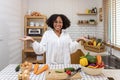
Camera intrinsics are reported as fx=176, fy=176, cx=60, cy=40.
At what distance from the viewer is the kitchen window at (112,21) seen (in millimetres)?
2981

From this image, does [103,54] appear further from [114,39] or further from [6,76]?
[6,76]

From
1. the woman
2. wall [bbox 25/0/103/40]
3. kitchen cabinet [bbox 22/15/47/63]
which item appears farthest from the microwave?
the woman

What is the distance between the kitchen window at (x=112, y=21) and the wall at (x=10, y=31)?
1.87m

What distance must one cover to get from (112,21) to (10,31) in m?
1.91

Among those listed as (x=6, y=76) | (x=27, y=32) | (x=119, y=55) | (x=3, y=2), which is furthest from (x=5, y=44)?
(x=119, y=55)

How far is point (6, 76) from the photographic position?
1.42 meters

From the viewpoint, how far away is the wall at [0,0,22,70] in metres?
2.90

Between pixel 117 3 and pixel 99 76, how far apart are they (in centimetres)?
191

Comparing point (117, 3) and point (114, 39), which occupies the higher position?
point (117, 3)

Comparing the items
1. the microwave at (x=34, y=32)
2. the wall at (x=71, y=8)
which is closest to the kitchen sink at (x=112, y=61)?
the wall at (x=71, y=8)

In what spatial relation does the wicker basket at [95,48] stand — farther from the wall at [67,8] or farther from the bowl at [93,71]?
the bowl at [93,71]

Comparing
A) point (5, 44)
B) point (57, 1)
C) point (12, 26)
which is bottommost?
point (5, 44)

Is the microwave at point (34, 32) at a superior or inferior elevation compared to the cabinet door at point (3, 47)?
superior

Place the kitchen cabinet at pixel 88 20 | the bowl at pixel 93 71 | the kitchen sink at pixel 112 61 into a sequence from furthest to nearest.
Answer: the kitchen cabinet at pixel 88 20
the kitchen sink at pixel 112 61
the bowl at pixel 93 71
